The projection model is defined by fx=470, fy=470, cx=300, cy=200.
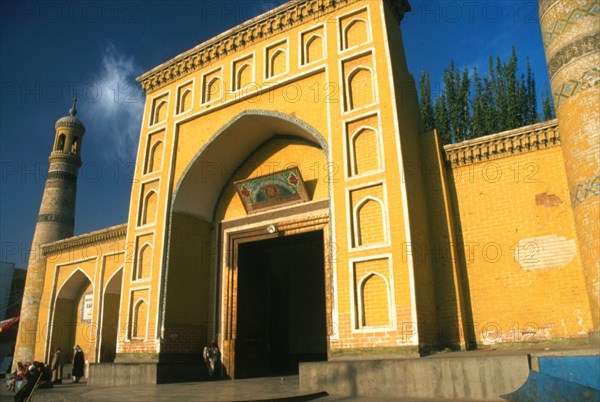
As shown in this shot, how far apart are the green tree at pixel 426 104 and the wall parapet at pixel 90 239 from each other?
1081 centimetres

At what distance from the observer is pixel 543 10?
693 centimetres

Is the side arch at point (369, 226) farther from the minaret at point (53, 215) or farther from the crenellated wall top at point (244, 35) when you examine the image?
the minaret at point (53, 215)

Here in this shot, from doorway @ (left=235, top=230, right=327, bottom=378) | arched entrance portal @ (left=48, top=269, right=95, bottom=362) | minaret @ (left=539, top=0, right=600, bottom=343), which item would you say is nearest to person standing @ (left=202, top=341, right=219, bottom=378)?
doorway @ (left=235, top=230, right=327, bottom=378)

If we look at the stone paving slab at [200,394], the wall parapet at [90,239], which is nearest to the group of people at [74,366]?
the wall parapet at [90,239]

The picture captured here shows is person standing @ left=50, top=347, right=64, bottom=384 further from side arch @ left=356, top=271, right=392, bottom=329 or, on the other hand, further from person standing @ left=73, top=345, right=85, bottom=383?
side arch @ left=356, top=271, right=392, bottom=329

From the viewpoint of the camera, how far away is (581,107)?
6.15 metres

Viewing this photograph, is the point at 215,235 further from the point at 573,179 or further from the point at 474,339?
the point at 573,179

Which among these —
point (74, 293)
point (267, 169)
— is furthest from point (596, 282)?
point (74, 293)

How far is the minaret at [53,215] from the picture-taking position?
14.5 meters

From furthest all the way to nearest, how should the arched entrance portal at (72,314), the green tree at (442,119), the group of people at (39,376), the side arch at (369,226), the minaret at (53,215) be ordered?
1. the green tree at (442,119)
2. the minaret at (53,215)
3. the arched entrance portal at (72,314)
4. the group of people at (39,376)
5. the side arch at (369,226)

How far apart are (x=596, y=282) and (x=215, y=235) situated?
7.11 m

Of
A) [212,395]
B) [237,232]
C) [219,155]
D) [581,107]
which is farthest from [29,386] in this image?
[581,107]

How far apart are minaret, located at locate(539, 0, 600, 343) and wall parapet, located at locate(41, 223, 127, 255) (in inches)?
414

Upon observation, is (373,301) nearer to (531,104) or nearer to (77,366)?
(77,366)
